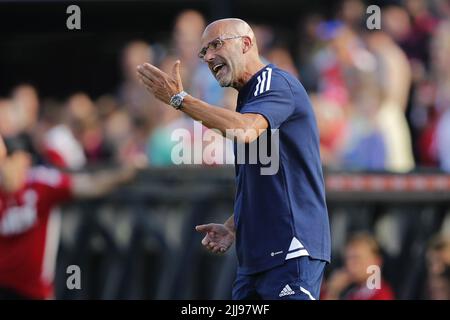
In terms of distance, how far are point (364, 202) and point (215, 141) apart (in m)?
1.75

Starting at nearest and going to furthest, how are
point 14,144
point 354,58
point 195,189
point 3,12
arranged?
point 14,144, point 195,189, point 354,58, point 3,12

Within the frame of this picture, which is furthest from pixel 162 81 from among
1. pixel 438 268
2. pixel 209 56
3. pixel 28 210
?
pixel 438 268

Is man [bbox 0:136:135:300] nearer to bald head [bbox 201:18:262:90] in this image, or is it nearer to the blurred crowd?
the blurred crowd

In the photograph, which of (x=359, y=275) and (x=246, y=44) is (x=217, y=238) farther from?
(x=359, y=275)

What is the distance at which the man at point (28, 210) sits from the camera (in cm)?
1064

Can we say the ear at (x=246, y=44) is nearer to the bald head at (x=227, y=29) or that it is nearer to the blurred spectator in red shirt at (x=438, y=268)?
the bald head at (x=227, y=29)

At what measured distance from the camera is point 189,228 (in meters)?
11.6

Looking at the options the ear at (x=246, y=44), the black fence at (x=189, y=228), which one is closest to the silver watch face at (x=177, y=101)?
the ear at (x=246, y=44)

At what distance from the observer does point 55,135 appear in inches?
561

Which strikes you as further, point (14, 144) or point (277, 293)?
point (14, 144)

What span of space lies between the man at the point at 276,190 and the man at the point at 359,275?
324 cm

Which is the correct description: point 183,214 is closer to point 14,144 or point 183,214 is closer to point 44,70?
point 14,144

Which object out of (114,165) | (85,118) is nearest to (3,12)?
(85,118)

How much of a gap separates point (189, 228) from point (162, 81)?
4.88 meters
